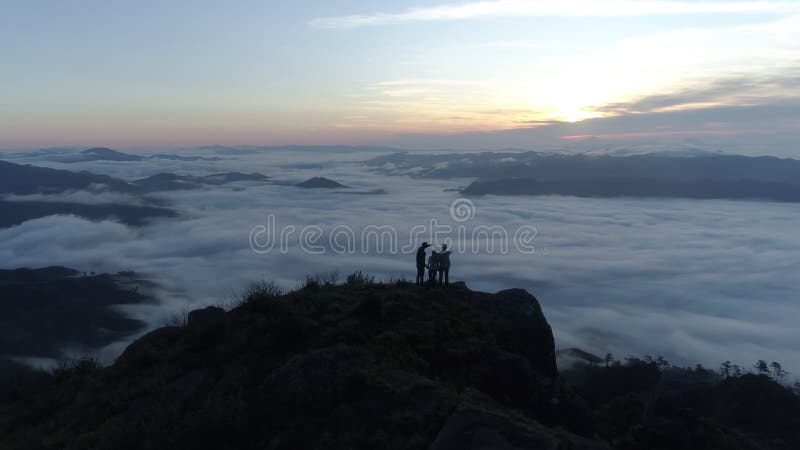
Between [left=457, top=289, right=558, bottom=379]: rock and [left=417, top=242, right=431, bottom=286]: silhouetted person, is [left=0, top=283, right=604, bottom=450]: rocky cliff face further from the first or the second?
[left=417, top=242, right=431, bottom=286]: silhouetted person

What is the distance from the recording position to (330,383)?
29.5ft

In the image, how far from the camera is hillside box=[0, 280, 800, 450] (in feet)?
25.7

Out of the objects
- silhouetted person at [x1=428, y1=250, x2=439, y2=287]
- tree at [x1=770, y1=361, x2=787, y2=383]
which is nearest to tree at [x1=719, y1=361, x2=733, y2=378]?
tree at [x1=770, y1=361, x2=787, y2=383]

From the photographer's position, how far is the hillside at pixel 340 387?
309 inches

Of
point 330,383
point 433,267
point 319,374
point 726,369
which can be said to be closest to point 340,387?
point 330,383

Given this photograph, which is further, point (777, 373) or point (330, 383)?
point (777, 373)

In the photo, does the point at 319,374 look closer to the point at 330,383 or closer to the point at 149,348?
the point at 330,383

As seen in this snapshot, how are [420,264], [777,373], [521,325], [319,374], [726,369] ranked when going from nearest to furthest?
[319,374]
[521,325]
[420,264]
[777,373]
[726,369]

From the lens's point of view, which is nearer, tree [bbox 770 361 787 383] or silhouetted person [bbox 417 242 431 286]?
silhouetted person [bbox 417 242 431 286]

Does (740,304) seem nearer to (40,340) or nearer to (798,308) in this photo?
(798,308)

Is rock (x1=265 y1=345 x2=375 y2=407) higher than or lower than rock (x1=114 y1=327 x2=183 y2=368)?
higher

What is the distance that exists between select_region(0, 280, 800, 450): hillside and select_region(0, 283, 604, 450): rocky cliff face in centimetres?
3

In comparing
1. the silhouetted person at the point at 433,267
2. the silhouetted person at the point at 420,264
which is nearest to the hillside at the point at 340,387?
the silhouetted person at the point at 420,264

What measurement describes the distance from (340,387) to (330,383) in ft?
0.90
